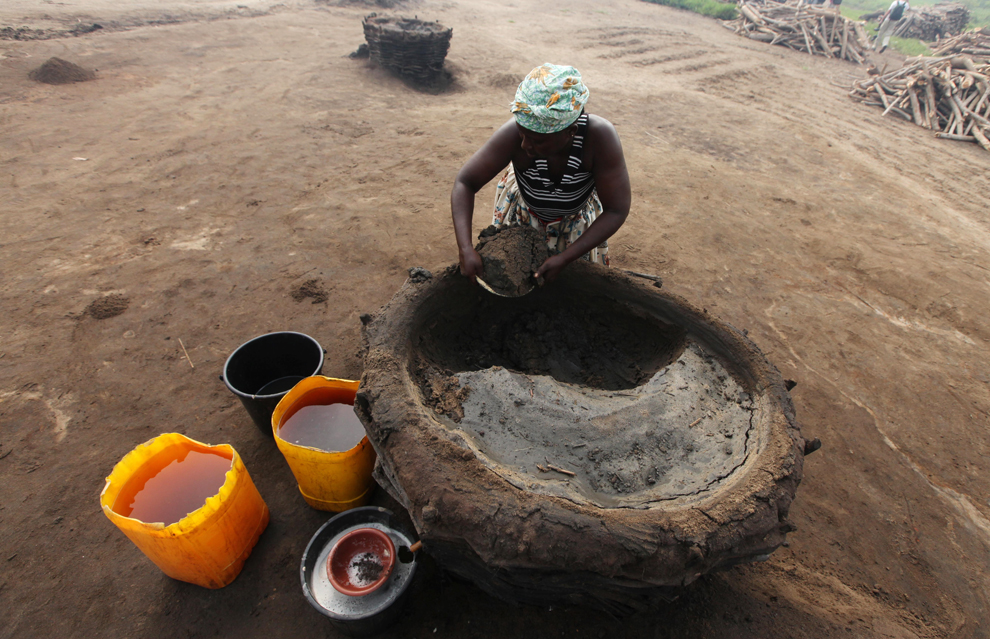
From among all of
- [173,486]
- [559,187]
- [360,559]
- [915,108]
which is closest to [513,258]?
[559,187]

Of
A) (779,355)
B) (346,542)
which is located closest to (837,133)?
(779,355)

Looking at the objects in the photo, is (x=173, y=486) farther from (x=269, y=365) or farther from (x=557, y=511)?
(x=557, y=511)

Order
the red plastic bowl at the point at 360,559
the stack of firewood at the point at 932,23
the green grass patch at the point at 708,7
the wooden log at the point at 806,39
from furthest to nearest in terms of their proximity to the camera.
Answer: the stack of firewood at the point at 932,23 < the green grass patch at the point at 708,7 < the wooden log at the point at 806,39 < the red plastic bowl at the point at 360,559

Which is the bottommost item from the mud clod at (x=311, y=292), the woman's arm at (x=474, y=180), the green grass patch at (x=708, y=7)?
the mud clod at (x=311, y=292)

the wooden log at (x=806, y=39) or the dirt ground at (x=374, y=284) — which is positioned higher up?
the wooden log at (x=806, y=39)

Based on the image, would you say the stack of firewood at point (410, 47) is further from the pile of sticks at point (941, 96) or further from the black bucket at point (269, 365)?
the pile of sticks at point (941, 96)

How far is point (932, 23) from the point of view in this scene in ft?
50.4

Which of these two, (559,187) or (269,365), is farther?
(269,365)

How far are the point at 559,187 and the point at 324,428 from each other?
143 centimetres

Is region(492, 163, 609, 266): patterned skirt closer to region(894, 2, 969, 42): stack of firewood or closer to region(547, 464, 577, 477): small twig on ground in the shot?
region(547, 464, 577, 477): small twig on ground

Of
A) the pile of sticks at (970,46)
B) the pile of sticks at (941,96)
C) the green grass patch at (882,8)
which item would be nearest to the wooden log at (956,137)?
the pile of sticks at (941,96)

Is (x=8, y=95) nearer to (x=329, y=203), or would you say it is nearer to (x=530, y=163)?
(x=329, y=203)

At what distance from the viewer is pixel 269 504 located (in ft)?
6.50

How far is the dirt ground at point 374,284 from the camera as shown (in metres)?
1.72
